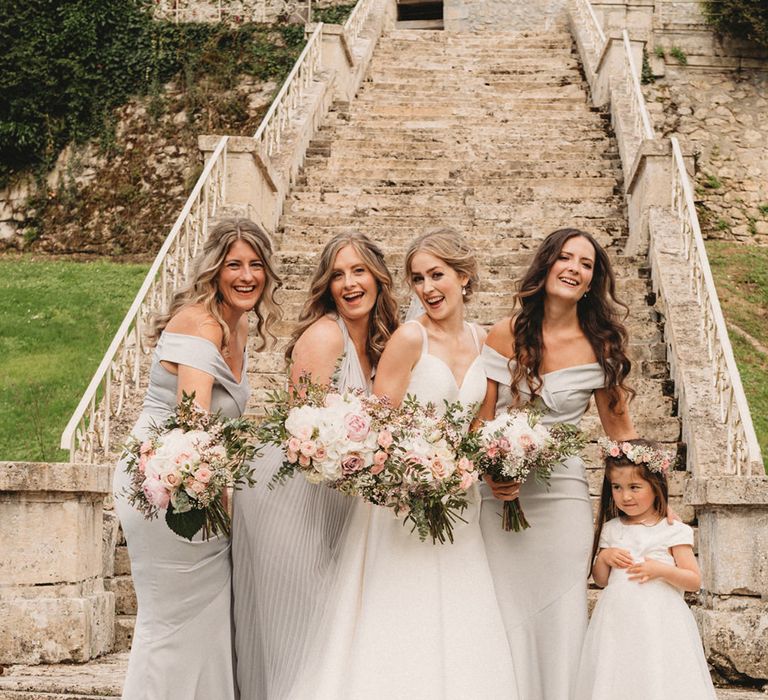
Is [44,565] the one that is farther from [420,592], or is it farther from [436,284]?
[436,284]

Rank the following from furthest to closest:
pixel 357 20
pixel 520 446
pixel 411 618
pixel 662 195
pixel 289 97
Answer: pixel 357 20 < pixel 289 97 < pixel 662 195 < pixel 411 618 < pixel 520 446

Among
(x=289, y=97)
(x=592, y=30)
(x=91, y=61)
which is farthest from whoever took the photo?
(x=91, y=61)

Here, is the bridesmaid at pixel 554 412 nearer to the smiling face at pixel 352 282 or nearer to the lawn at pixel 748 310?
the smiling face at pixel 352 282

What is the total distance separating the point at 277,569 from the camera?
12.6 feet

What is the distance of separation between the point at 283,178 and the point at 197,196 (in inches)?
80.3

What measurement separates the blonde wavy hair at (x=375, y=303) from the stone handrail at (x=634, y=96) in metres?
7.08

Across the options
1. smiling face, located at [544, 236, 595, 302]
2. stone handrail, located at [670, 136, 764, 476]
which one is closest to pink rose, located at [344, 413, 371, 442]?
smiling face, located at [544, 236, 595, 302]

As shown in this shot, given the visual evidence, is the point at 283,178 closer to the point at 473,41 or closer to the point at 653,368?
the point at 653,368

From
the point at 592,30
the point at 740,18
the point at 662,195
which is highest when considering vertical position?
the point at 740,18

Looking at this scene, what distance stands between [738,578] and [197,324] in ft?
10.0

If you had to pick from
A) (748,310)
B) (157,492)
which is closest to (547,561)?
(157,492)

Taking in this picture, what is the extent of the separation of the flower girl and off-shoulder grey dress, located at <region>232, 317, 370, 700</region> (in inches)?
41.5

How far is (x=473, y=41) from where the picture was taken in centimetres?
1625

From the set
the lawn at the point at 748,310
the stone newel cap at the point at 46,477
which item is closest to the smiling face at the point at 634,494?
the stone newel cap at the point at 46,477
